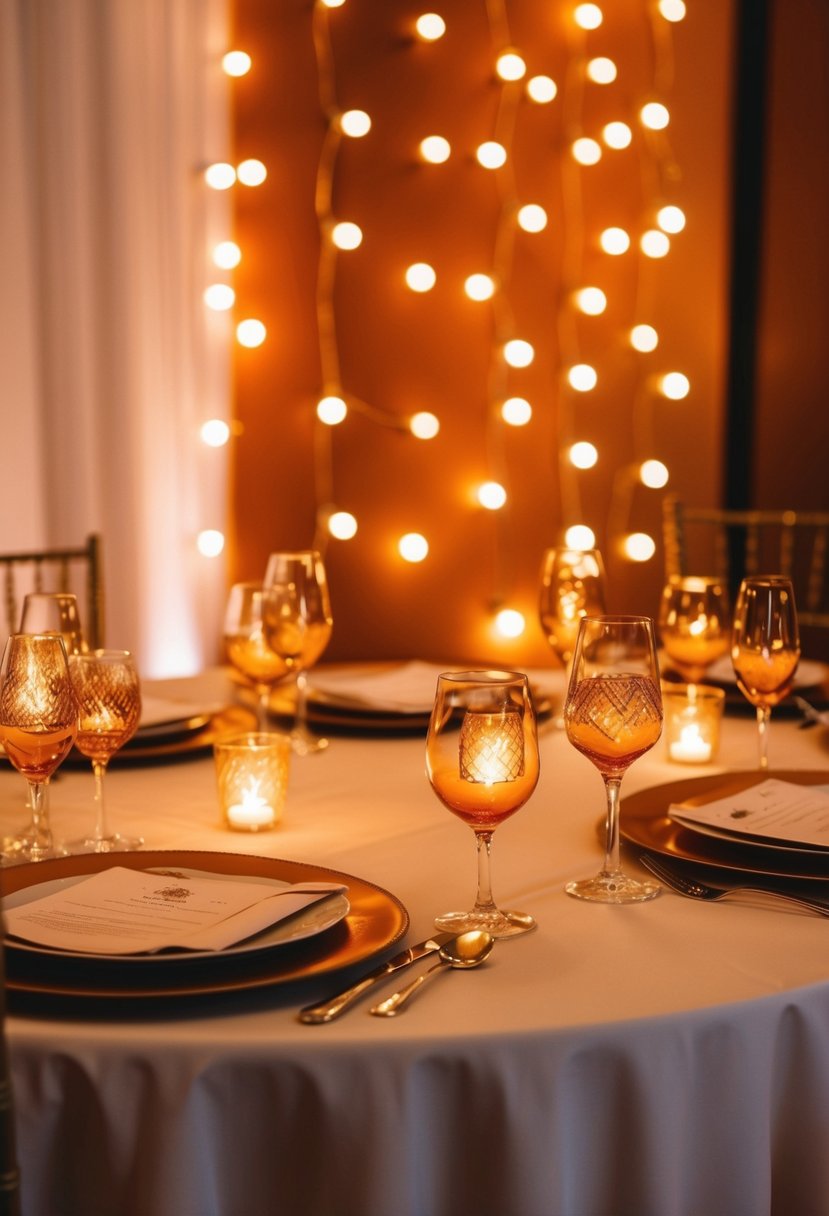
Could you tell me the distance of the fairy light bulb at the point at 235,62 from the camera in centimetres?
270

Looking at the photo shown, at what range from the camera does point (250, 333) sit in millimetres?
2777

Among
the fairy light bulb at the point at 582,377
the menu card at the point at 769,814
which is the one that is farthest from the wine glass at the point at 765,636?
the fairy light bulb at the point at 582,377

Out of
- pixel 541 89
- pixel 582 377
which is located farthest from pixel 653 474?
pixel 541 89

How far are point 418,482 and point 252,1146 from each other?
7.20 feet

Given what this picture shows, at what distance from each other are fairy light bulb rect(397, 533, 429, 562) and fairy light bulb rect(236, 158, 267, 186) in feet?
2.60

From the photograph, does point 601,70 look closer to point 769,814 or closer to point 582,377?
point 582,377

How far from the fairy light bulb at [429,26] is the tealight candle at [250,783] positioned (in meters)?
1.99

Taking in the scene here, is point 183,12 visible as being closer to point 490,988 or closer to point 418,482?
point 418,482

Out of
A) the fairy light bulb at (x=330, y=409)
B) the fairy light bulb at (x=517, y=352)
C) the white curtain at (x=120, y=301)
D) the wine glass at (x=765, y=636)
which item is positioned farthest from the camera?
the fairy light bulb at (x=517, y=352)

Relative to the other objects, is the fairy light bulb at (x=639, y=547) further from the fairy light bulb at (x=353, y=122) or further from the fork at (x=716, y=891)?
the fork at (x=716, y=891)

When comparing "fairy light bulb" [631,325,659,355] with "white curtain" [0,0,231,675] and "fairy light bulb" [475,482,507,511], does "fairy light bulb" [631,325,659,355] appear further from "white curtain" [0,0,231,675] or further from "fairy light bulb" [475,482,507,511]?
"white curtain" [0,0,231,675]

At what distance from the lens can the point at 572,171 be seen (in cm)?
294

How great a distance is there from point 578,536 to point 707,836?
1.93 meters

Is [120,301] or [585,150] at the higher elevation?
[585,150]
